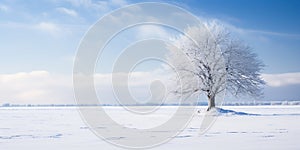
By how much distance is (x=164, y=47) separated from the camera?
36.9 m

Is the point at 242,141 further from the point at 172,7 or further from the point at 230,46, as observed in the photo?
the point at 230,46

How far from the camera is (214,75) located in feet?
114

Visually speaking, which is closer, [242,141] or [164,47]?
[242,141]

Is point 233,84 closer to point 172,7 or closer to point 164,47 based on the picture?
point 164,47

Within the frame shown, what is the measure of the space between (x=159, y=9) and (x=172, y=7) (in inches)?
30.3

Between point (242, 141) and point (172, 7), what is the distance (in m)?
10.3

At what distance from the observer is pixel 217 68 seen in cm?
3488

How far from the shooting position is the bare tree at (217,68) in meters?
34.9

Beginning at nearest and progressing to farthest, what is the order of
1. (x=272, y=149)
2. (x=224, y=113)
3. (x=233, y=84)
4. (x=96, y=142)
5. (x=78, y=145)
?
(x=272, y=149), (x=78, y=145), (x=96, y=142), (x=224, y=113), (x=233, y=84)

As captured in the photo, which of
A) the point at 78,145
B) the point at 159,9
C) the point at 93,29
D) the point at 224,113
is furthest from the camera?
the point at 224,113

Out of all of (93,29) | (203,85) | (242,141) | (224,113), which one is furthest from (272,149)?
(203,85)

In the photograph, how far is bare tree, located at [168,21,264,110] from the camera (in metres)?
34.9

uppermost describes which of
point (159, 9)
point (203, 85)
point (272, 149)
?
point (159, 9)

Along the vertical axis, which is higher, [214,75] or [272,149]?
[214,75]
